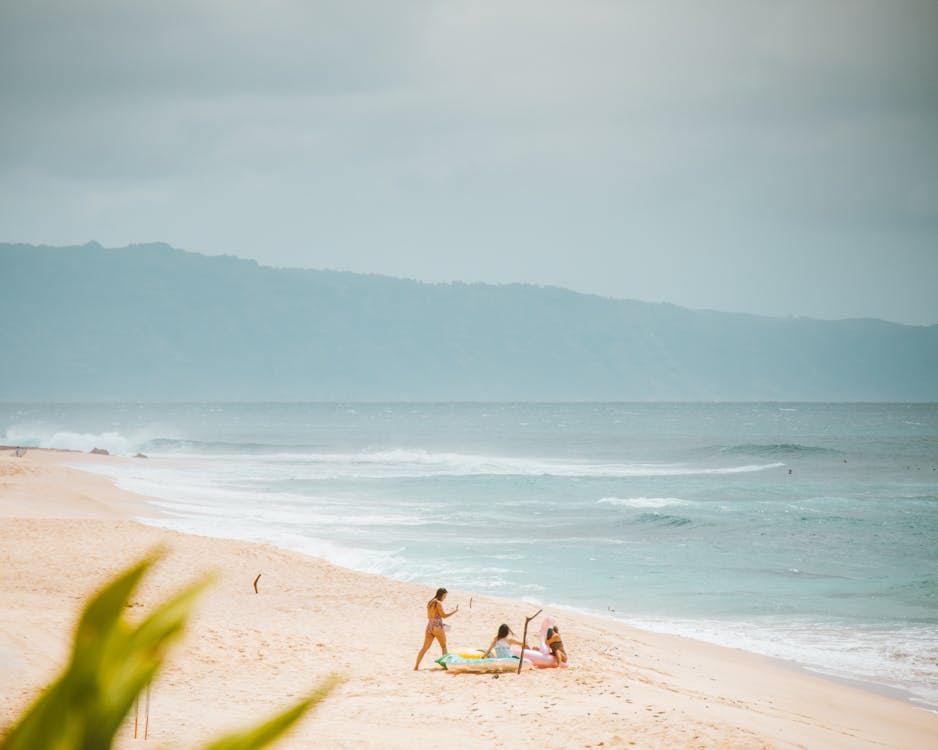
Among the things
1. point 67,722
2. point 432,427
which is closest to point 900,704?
point 67,722

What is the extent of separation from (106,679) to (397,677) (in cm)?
1174

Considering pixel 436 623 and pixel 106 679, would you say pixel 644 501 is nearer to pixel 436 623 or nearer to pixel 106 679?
pixel 436 623

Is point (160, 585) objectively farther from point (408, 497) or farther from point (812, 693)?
point (408, 497)

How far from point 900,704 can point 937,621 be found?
6482 millimetres

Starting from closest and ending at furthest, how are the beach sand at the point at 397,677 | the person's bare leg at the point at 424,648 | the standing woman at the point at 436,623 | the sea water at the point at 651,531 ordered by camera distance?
the beach sand at the point at 397,677 → the person's bare leg at the point at 424,648 → the standing woman at the point at 436,623 → the sea water at the point at 651,531

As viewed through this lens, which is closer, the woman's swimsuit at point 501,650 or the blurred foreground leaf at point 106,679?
the blurred foreground leaf at point 106,679

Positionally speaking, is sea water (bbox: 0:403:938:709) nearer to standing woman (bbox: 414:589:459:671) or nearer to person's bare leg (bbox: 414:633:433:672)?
standing woman (bbox: 414:589:459:671)

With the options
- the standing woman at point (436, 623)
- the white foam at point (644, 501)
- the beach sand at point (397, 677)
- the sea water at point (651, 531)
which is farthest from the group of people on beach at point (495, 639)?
the white foam at point (644, 501)

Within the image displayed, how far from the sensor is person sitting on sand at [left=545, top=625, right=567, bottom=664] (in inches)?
506

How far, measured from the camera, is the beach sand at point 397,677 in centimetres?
995

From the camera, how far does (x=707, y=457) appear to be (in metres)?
68.8

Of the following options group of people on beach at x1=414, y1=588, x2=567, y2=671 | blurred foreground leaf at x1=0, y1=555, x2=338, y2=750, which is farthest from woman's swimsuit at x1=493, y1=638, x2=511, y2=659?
blurred foreground leaf at x1=0, y1=555, x2=338, y2=750

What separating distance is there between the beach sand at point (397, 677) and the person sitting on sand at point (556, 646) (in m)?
0.22

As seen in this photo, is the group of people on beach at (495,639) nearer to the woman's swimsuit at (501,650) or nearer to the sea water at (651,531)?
the woman's swimsuit at (501,650)
